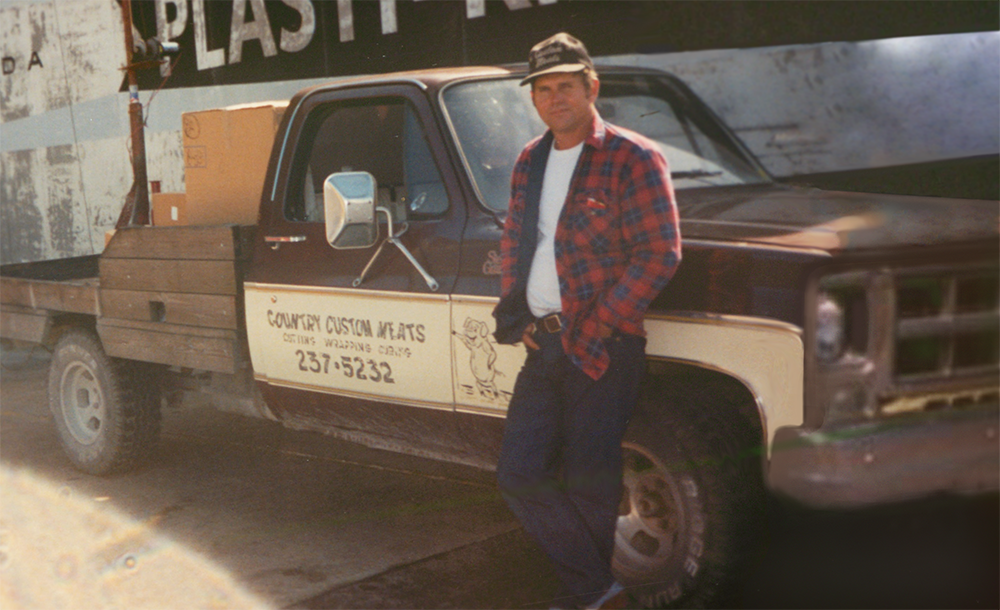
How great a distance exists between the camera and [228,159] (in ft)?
16.5

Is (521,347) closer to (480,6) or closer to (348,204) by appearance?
(348,204)

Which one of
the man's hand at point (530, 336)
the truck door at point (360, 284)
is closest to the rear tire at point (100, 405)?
the truck door at point (360, 284)

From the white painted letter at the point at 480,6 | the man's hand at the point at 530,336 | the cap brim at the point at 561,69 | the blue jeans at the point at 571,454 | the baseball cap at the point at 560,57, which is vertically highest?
the white painted letter at the point at 480,6

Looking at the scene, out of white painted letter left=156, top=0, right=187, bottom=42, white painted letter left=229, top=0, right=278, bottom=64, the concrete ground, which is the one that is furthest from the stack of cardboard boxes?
white painted letter left=156, top=0, right=187, bottom=42

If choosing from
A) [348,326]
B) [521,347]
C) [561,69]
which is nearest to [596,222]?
[561,69]

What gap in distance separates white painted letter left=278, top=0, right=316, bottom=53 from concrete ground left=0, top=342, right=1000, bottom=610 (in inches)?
239

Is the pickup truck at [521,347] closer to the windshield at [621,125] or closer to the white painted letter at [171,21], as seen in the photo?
the windshield at [621,125]

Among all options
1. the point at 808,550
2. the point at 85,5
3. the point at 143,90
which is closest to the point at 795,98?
the point at 808,550

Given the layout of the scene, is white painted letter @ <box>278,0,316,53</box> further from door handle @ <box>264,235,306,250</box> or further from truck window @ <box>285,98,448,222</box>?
door handle @ <box>264,235,306,250</box>

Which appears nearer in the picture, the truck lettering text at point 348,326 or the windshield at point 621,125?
the windshield at point 621,125

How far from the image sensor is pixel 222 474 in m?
5.73

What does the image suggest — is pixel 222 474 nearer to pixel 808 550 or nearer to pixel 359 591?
pixel 359 591

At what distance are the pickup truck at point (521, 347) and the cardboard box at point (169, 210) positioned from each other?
0.30 metres

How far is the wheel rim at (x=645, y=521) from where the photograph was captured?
3.39 metres
